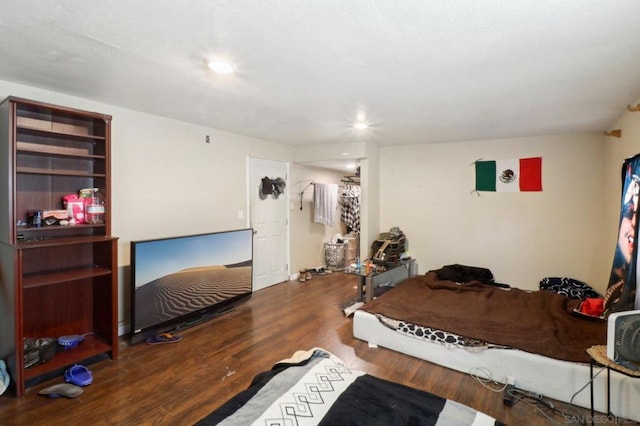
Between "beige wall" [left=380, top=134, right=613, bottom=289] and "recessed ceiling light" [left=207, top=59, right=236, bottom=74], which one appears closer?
"recessed ceiling light" [left=207, top=59, right=236, bottom=74]

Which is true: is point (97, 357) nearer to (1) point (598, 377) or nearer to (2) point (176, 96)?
(2) point (176, 96)

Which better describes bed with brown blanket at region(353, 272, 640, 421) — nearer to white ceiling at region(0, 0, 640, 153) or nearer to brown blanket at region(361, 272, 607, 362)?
brown blanket at region(361, 272, 607, 362)

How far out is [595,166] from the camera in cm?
380

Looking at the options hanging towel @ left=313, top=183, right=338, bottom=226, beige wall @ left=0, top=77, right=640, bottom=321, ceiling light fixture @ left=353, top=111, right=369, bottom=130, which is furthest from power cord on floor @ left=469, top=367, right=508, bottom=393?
hanging towel @ left=313, top=183, right=338, bottom=226

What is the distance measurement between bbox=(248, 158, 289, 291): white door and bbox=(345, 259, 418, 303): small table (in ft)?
4.75

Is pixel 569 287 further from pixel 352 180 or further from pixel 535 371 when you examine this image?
pixel 352 180

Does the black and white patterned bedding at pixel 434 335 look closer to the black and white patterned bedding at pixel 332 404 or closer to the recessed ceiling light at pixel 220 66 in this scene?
the black and white patterned bedding at pixel 332 404

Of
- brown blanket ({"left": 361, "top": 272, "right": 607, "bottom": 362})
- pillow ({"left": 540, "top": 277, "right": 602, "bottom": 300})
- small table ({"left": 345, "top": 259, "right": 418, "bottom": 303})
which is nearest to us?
brown blanket ({"left": 361, "top": 272, "right": 607, "bottom": 362})

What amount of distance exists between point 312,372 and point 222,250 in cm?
240

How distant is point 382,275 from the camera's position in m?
4.53

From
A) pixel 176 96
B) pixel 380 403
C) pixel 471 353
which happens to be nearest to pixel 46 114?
pixel 176 96

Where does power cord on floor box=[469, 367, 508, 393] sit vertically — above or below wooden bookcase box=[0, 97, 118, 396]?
below

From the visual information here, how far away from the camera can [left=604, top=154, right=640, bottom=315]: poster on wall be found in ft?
7.49

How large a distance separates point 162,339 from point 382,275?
2.92 m
